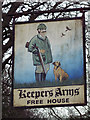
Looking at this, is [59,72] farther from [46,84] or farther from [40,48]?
[40,48]

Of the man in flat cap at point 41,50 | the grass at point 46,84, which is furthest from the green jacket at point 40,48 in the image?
the grass at point 46,84

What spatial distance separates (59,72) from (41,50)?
14.4 inches

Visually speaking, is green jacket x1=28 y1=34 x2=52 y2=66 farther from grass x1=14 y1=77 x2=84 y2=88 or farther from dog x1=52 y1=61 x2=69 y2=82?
grass x1=14 y1=77 x2=84 y2=88

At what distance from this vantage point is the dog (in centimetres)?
527

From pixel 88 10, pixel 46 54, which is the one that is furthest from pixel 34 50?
pixel 88 10

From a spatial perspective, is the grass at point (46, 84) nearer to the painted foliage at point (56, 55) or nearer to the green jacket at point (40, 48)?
the painted foliage at point (56, 55)

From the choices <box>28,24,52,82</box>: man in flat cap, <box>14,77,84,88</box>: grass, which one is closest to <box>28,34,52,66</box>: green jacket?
<box>28,24,52,82</box>: man in flat cap

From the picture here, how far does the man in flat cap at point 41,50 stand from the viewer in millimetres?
5332

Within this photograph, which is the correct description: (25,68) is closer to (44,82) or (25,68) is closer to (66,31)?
(44,82)

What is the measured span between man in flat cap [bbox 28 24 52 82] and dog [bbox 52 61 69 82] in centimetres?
9

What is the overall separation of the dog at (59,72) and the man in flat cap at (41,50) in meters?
0.09

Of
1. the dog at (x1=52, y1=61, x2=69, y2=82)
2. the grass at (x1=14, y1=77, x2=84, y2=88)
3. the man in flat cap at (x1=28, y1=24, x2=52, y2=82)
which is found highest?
the man in flat cap at (x1=28, y1=24, x2=52, y2=82)

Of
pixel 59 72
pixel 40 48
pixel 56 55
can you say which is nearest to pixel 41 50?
pixel 40 48

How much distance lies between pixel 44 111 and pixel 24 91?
0.38 m
